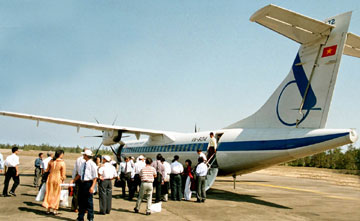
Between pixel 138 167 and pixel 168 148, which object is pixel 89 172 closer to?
pixel 138 167

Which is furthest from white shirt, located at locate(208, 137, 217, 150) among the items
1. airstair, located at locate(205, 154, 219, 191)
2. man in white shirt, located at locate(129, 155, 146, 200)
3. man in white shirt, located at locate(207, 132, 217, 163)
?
man in white shirt, located at locate(129, 155, 146, 200)

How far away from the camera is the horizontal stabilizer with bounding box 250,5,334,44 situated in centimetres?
892

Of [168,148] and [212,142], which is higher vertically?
[212,142]

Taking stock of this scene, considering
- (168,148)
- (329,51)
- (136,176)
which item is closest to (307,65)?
(329,51)

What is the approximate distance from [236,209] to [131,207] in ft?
11.2

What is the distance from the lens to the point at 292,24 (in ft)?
31.6

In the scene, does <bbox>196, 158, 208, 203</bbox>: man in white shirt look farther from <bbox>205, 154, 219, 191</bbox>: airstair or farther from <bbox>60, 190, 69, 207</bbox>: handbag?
<bbox>60, 190, 69, 207</bbox>: handbag

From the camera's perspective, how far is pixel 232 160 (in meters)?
12.5

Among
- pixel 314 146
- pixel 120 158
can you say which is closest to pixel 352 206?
pixel 314 146

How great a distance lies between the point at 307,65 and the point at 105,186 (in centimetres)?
829

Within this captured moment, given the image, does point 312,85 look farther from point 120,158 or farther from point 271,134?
point 120,158

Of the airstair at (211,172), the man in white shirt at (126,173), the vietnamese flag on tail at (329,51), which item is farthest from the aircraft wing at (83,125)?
the vietnamese flag on tail at (329,51)

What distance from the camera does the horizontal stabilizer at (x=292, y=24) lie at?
8.92 m

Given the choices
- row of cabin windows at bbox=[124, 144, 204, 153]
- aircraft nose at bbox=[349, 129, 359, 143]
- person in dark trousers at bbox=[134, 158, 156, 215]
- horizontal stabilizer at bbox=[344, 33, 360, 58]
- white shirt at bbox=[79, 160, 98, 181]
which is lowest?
person in dark trousers at bbox=[134, 158, 156, 215]
